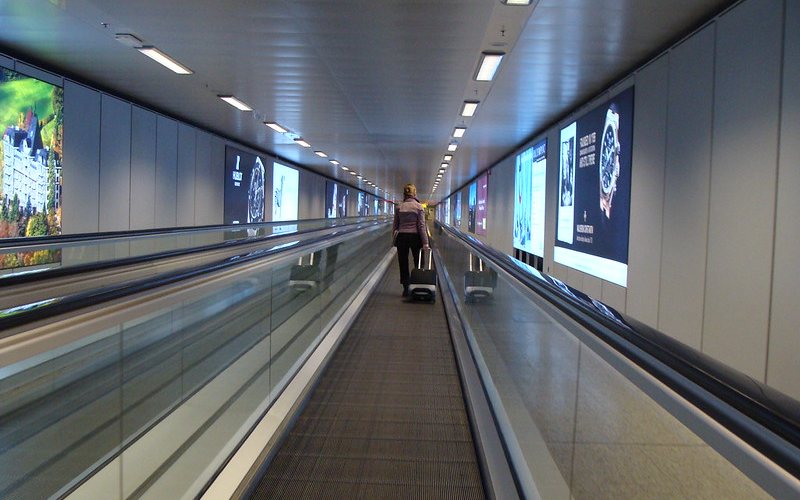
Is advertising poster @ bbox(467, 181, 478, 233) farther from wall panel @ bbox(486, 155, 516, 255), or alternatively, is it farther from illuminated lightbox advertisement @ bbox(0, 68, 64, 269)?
illuminated lightbox advertisement @ bbox(0, 68, 64, 269)

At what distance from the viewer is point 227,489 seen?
7.77 ft

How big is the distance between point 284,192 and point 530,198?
967 cm

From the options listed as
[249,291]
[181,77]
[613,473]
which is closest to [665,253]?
[249,291]

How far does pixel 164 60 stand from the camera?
7.59 metres

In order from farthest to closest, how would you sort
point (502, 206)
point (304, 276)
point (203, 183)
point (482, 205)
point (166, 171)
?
point (482, 205), point (502, 206), point (203, 183), point (166, 171), point (304, 276)

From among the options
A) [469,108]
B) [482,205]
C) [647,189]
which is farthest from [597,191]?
[482,205]

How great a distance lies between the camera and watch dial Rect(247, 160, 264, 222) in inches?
663

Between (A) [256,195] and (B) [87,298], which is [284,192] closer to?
(A) [256,195]

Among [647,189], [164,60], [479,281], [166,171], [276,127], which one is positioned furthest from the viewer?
[276,127]

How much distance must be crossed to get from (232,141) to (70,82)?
714 centimetres

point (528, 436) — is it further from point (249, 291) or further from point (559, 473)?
point (249, 291)

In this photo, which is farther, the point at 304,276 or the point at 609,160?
the point at 609,160

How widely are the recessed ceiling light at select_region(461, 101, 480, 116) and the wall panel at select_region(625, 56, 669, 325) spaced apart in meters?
3.03

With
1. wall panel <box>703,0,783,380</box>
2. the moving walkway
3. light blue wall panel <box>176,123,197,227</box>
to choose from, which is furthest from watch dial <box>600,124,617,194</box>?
Result: light blue wall panel <box>176,123,197,227</box>
